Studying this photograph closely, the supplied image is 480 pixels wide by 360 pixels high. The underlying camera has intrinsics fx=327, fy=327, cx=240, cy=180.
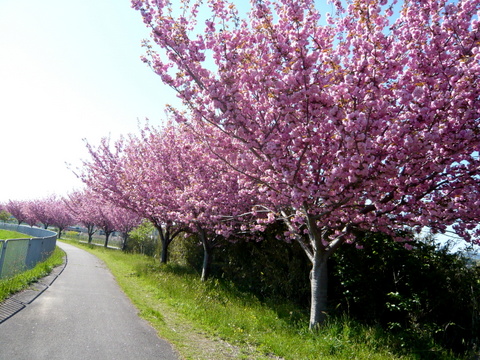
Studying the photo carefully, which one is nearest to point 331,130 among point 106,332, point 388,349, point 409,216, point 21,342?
point 409,216

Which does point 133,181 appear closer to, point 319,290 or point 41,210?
point 319,290

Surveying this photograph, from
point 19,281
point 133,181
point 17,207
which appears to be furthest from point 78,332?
point 17,207

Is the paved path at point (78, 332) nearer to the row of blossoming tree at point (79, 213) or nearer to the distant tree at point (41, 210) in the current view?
the row of blossoming tree at point (79, 213)

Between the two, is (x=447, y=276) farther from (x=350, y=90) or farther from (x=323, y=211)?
(x=350, y=90)

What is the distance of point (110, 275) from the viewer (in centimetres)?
1437

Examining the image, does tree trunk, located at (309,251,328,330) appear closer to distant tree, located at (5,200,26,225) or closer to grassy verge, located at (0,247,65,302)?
grassy verge, located at (0,247,65,302)

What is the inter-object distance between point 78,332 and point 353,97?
20.5 feet

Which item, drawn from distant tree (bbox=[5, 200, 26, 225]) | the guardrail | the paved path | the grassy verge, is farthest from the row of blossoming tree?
the paved path

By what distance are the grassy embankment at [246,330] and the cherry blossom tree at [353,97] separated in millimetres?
2309

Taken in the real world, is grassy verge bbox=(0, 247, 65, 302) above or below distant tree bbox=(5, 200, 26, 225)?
below

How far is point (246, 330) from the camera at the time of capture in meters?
7.24

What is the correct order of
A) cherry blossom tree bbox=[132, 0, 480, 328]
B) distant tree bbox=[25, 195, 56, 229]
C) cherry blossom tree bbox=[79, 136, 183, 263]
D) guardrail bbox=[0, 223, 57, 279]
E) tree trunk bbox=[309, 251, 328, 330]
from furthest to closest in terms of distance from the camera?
1. distant tree bbox=[25, 195, 56, 229]
2. cherry blossom tree bbox=[79, 136, 183, 263]
3. guardrail bbox=[0, 223, 57, 279]
4. tree trunk bbox=[309, 251, 328, 330]
5. cherry blossom tree bbox=[132, 0, 480, 328]

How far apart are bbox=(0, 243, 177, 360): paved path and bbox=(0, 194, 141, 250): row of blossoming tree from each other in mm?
11186

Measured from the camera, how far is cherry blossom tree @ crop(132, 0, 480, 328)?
4.83 meters
